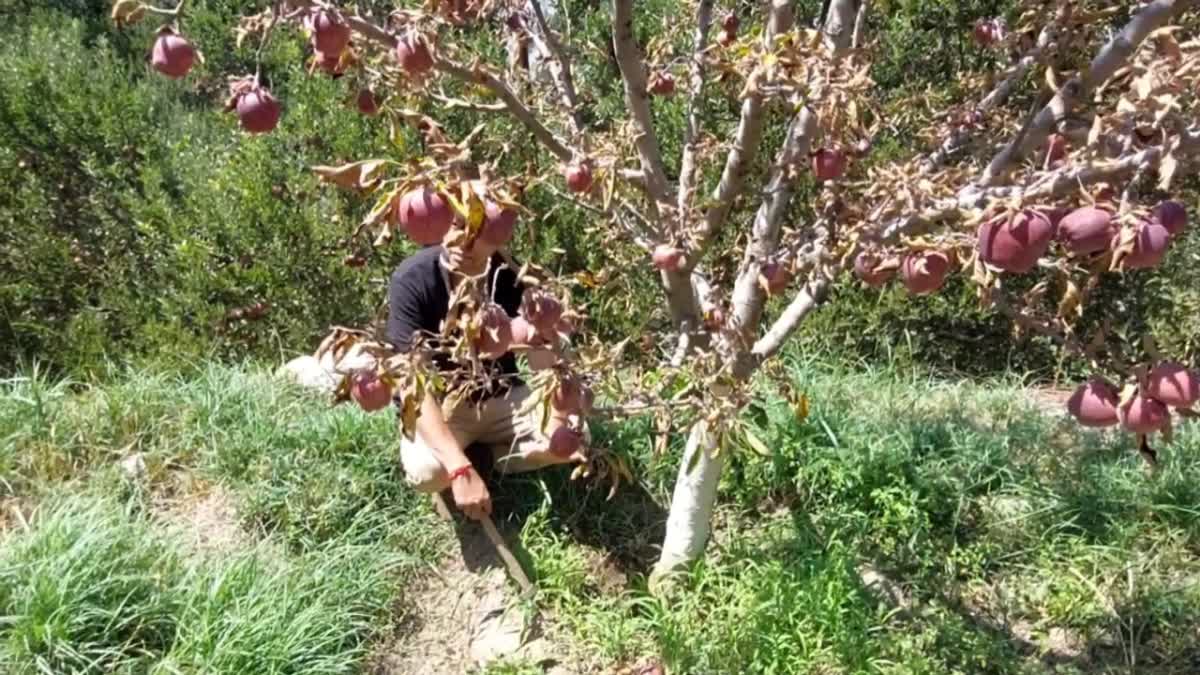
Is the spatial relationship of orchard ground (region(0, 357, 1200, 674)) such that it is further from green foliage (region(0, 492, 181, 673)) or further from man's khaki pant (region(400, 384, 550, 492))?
man's khaki pant (region(400, 384, 550, 492))

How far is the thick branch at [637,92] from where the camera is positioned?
6.86 feet

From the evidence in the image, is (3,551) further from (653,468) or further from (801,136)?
(801,136)

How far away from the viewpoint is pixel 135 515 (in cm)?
308

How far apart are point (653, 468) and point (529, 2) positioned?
1.30 meters

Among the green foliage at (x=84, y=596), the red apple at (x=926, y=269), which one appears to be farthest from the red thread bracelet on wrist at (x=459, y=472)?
the red apple at (x=926, y=269)

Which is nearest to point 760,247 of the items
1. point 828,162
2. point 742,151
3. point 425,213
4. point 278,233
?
point 742,151

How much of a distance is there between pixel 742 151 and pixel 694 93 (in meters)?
0.25

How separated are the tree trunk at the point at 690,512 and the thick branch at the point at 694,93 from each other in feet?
1.74

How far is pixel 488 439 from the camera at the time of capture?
3.37m

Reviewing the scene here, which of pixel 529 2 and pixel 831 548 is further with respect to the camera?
pixel 831 548

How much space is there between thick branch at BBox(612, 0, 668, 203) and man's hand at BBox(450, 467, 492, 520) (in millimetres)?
942

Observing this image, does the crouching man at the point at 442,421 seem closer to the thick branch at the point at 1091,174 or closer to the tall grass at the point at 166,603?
the tall grass at the point at 166,603

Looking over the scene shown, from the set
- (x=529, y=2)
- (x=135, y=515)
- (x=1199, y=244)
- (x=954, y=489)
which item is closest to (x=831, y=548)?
(x=954, y=489)

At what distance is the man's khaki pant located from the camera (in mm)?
2984
